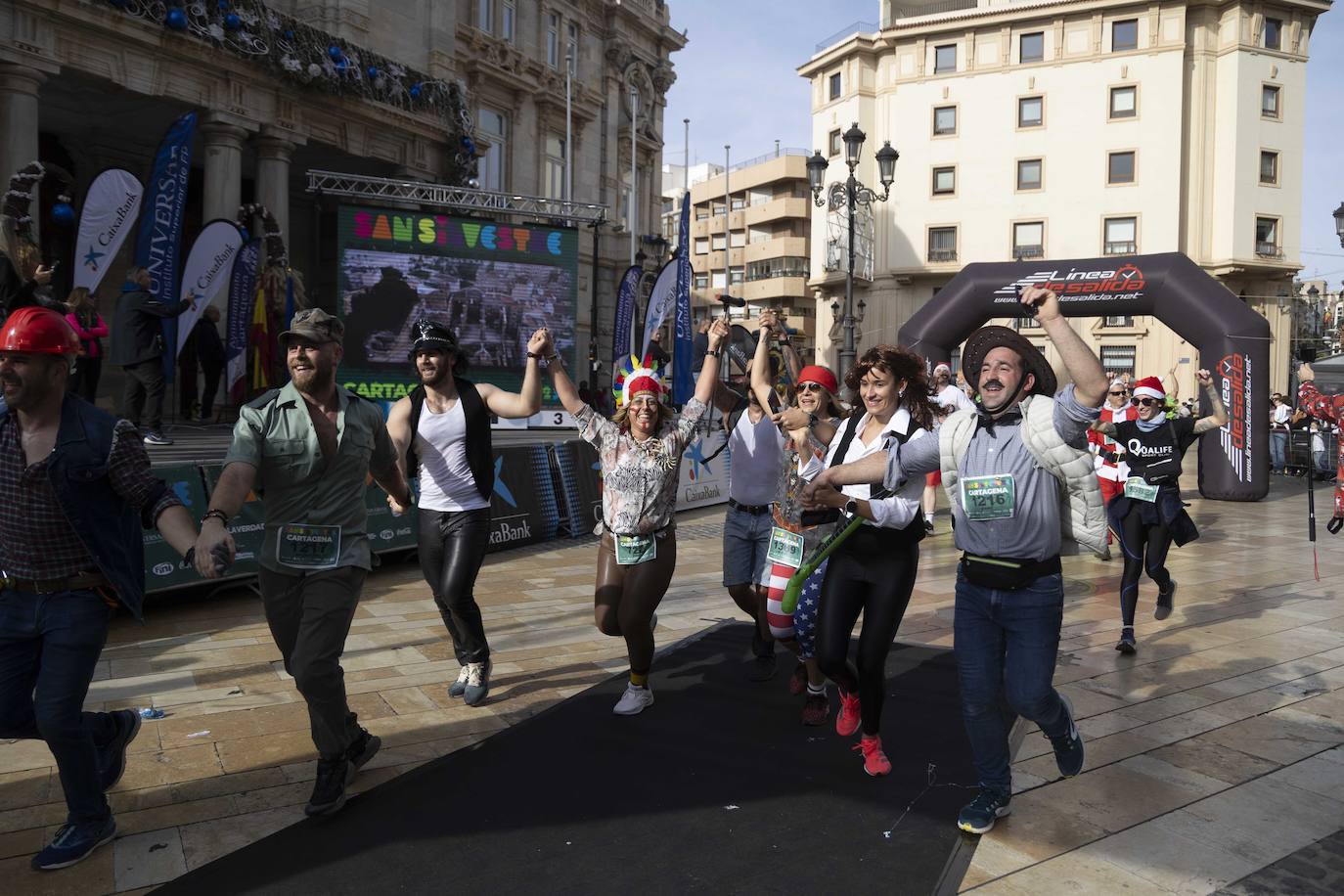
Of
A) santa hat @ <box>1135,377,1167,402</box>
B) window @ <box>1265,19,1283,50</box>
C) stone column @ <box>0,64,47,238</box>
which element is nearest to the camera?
santa hat @ <box>1135,377,1167,402</box>

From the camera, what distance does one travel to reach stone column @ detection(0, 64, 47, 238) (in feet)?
47.3

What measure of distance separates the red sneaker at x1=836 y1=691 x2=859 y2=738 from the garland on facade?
1654 cm

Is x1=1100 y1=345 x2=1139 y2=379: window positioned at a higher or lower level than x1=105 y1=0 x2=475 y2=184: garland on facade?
lower

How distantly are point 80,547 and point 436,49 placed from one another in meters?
24.4

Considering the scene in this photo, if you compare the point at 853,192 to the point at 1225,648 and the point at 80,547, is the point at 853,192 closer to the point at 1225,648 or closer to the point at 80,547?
the point at 1225,648

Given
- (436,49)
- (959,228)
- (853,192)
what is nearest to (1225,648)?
(853,192)

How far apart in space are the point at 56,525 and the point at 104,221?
32.5ft

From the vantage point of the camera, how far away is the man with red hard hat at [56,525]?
3.32 m

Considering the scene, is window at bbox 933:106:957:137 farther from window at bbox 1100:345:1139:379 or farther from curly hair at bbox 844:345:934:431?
curly hair at bbox 844:345:934:431

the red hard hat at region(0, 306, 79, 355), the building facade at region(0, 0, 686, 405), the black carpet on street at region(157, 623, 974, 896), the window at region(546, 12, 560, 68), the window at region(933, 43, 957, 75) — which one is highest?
the window at region(933, 43, 957, 75)

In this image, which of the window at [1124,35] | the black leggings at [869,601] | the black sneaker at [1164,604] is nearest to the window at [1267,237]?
the window at [1124,35]

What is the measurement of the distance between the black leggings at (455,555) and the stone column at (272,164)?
15.5 metres

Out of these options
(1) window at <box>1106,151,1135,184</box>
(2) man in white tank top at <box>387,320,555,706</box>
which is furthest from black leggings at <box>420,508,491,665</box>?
(1) window at <box>1106,151,1135,184</box>

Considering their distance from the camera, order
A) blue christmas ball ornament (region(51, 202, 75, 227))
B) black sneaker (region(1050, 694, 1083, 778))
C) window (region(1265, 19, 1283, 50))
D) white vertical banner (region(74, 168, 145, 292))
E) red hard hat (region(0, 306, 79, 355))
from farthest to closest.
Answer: window (region(1265, 19, 1283, 50))
white vertical banner (region(74, 168, 145, 292))
blue christmas ball ornament (region(51, 202, 75, 227))
black sneaker (region(1050, 694, 1083, 778))
red hard hat (region(0, 306, 79, 355))
